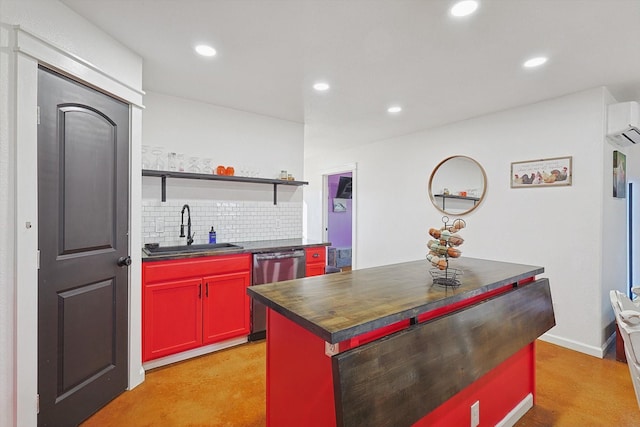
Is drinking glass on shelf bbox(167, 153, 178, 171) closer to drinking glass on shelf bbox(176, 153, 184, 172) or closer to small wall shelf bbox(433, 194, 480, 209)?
drinking glass on shelf bbox(176, 153, 184, 172)

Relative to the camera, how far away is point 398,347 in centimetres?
112

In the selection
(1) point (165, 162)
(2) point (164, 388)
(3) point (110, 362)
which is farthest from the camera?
(1) point (165, 162)

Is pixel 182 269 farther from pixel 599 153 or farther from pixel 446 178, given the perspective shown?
pixel 599 153

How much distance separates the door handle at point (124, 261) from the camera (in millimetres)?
2084

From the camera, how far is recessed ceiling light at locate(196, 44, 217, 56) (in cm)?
211

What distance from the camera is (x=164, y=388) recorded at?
221cm

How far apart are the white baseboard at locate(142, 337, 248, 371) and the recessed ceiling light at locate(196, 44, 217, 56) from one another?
246 centimetres

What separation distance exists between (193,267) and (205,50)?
172 centimetres

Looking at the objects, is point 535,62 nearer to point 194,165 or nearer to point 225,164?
point 225,164

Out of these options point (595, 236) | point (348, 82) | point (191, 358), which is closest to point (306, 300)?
point (191, 358)

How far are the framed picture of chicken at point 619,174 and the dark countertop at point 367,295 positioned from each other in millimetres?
1822

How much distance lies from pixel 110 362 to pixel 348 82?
112 inches

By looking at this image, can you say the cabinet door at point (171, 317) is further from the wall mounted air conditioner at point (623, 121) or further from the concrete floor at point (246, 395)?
the wall mounted air conditioner at point (623, 121)

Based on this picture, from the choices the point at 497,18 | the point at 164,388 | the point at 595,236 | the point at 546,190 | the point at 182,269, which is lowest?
the point at 164,388
